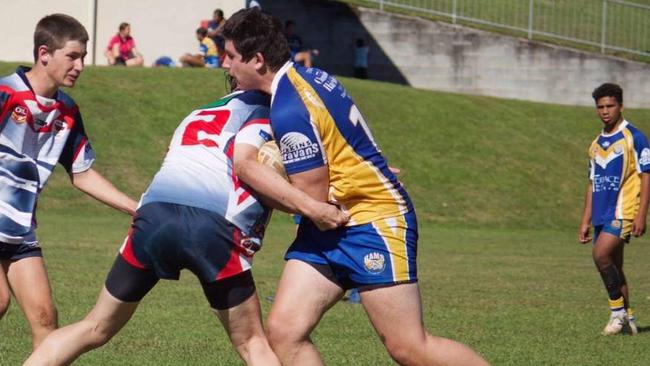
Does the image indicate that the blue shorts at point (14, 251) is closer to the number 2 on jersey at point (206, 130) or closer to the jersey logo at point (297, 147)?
the number 2 on jersey at point (206, 130)

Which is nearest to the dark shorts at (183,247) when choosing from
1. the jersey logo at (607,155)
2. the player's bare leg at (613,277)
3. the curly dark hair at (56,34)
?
the curly dark hair at (56,34)

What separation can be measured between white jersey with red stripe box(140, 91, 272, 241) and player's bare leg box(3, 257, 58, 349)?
3.61 feet

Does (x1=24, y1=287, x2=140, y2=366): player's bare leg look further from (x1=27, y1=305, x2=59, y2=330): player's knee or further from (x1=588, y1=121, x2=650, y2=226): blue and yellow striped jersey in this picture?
(x1=588, y1=121, x2=650, y2=226): blue and yellow striped jersey

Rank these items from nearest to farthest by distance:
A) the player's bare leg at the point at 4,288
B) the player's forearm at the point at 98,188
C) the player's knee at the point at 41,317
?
the player's knee at the point at 41,317
the player's bare leg at the point at 4,288
the player's forearm at the point at 98,188

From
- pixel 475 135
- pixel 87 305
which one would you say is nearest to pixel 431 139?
pixel 475 135

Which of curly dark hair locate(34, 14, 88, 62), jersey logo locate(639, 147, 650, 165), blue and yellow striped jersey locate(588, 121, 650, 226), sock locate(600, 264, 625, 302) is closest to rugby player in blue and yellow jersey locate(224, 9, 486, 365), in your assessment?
curly dark hair locate(34, 14, 88, 62)

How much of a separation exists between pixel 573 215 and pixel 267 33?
67.9 feet

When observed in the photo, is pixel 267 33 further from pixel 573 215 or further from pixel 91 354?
pixel 573 215

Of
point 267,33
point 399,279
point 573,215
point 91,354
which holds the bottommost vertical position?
point 573,215

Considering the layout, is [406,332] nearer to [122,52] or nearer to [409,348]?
[409,348]

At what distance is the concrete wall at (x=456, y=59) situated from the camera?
1315 inches

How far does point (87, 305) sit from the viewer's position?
1088 centimetres

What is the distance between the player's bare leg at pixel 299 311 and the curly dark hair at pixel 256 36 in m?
1.02

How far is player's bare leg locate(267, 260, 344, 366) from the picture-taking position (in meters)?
5.80
